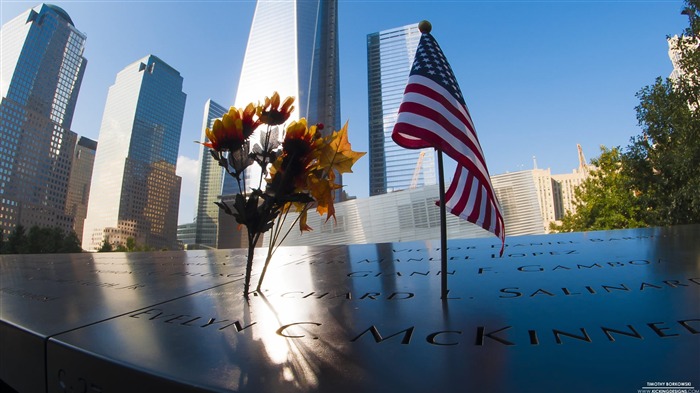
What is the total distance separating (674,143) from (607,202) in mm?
7072

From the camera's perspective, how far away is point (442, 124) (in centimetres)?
191

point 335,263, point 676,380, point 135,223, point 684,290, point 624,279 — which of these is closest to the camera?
point 676,380

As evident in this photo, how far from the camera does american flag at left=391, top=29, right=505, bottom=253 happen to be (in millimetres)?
1869

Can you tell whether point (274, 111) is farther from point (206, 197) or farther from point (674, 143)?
point (206, 197)

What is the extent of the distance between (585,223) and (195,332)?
78.2ft

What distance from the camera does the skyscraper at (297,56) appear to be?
81750 millimetres

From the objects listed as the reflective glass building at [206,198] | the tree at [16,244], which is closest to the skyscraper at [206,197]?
the reflective glass building at [206,198]

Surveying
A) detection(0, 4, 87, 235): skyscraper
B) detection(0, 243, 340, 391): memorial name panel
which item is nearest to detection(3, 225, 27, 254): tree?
detection(0, 4, 87, 235): skyscraper

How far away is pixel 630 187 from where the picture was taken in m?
16.9

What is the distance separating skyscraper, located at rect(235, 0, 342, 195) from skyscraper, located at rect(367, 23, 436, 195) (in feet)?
36.1

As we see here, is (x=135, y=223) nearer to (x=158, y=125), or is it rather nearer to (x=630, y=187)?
(x=158, y=125)

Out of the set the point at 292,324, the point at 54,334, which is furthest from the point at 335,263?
the point at 54,334

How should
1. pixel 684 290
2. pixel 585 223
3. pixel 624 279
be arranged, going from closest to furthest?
pixel 684 290 < pixel 624 279 < pixel 585 223

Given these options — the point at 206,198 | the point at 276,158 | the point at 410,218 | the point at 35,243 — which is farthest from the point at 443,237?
the point at 206,198
